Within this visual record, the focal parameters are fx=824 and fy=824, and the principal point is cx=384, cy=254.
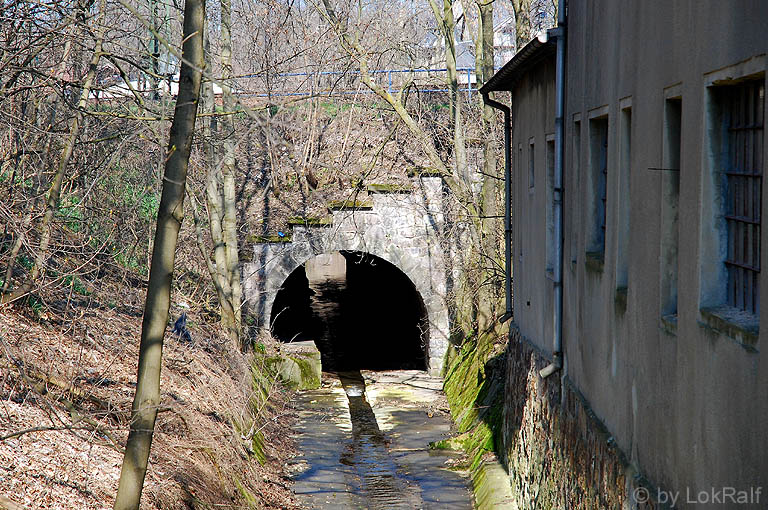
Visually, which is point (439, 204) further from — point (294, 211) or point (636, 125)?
point (636, 125)

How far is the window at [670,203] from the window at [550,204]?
4.27 m

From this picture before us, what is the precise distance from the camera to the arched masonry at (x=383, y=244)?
1870 centimetres

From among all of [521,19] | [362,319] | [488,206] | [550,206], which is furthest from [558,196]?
[362,319]

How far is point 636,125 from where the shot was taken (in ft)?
18.3

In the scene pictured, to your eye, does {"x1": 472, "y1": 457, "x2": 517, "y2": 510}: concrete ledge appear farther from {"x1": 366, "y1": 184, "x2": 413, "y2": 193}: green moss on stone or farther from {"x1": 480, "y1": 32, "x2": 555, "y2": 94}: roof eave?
{"x1": 366, "y1": 184, "x2": 413, "y2": 193}: green moss on stone

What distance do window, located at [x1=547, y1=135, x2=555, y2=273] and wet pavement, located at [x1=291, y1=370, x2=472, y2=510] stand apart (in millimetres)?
3773

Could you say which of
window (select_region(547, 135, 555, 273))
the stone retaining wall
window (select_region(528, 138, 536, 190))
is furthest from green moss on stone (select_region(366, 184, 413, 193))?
window (select_region(547, 135, 555, 273))

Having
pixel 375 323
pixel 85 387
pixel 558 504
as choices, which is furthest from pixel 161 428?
pixel 375 323

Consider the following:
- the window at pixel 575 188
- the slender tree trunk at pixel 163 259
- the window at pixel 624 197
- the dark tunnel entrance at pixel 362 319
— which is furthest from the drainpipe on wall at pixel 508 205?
the slender tree trunk at pixel 163 259

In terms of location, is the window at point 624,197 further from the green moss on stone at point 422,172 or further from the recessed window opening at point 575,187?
the green moss on stone at point 422,172

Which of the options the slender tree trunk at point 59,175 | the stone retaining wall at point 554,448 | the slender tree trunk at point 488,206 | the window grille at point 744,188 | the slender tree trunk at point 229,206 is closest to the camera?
the window grille at point 744,188

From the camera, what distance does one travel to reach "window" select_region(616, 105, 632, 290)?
19.7 ft

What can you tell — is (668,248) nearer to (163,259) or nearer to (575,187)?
(575,187)

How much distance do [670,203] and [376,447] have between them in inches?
399
